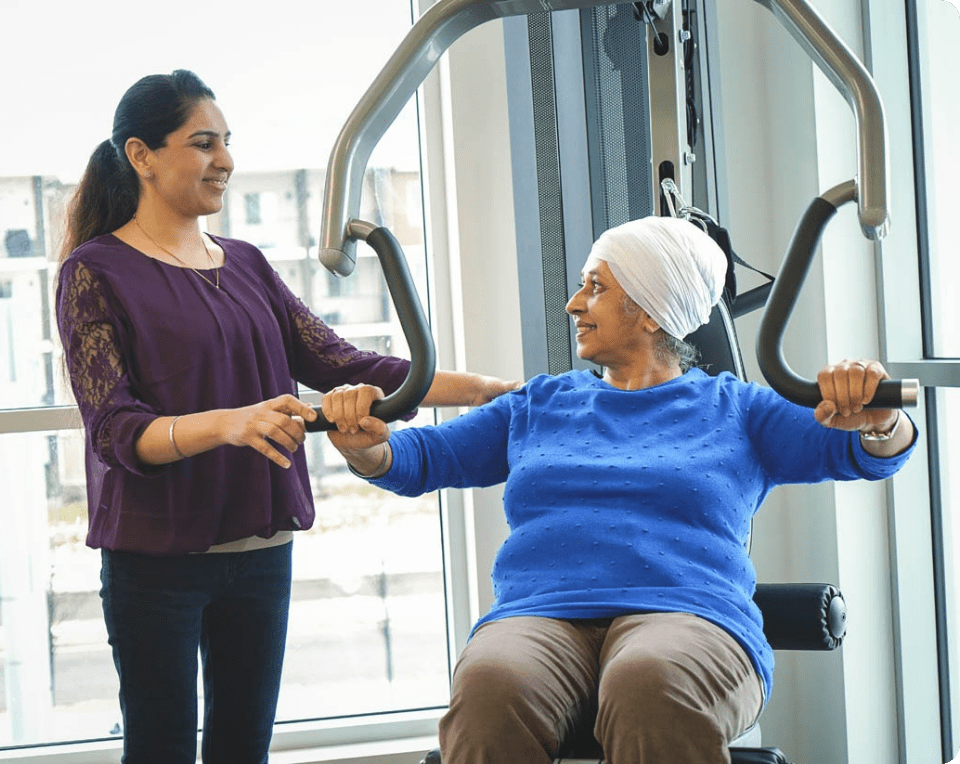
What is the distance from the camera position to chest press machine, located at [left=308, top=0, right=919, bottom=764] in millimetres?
1304

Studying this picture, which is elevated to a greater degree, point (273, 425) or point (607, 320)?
point (607, 320)

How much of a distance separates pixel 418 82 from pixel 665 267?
0.51 meters

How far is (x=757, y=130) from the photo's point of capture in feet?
8.46

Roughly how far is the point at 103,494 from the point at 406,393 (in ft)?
2.32

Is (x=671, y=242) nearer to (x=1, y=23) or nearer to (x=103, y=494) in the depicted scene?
(x=103, y=494)

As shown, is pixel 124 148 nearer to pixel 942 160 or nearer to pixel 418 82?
pixel 418 82

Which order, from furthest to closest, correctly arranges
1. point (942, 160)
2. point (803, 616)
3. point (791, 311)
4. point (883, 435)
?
point (942, 160) < point (803, 616) < point (883, 435) < point (791, 311)

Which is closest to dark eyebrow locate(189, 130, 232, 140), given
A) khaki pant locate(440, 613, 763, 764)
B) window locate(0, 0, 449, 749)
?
window locate(0, 0, 449, 749)

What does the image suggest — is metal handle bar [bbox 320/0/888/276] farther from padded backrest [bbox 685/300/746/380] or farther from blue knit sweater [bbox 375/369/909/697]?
padded backrest [bbox 685/300/746/380]

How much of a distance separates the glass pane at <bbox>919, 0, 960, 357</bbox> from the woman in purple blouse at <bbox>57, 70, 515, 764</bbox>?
4.10 ft

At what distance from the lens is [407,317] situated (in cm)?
140

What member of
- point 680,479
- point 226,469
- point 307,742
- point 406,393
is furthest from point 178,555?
point 307,742

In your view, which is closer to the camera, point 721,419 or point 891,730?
point 721,419

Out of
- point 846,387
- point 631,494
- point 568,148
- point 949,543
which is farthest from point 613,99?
point 949,543
